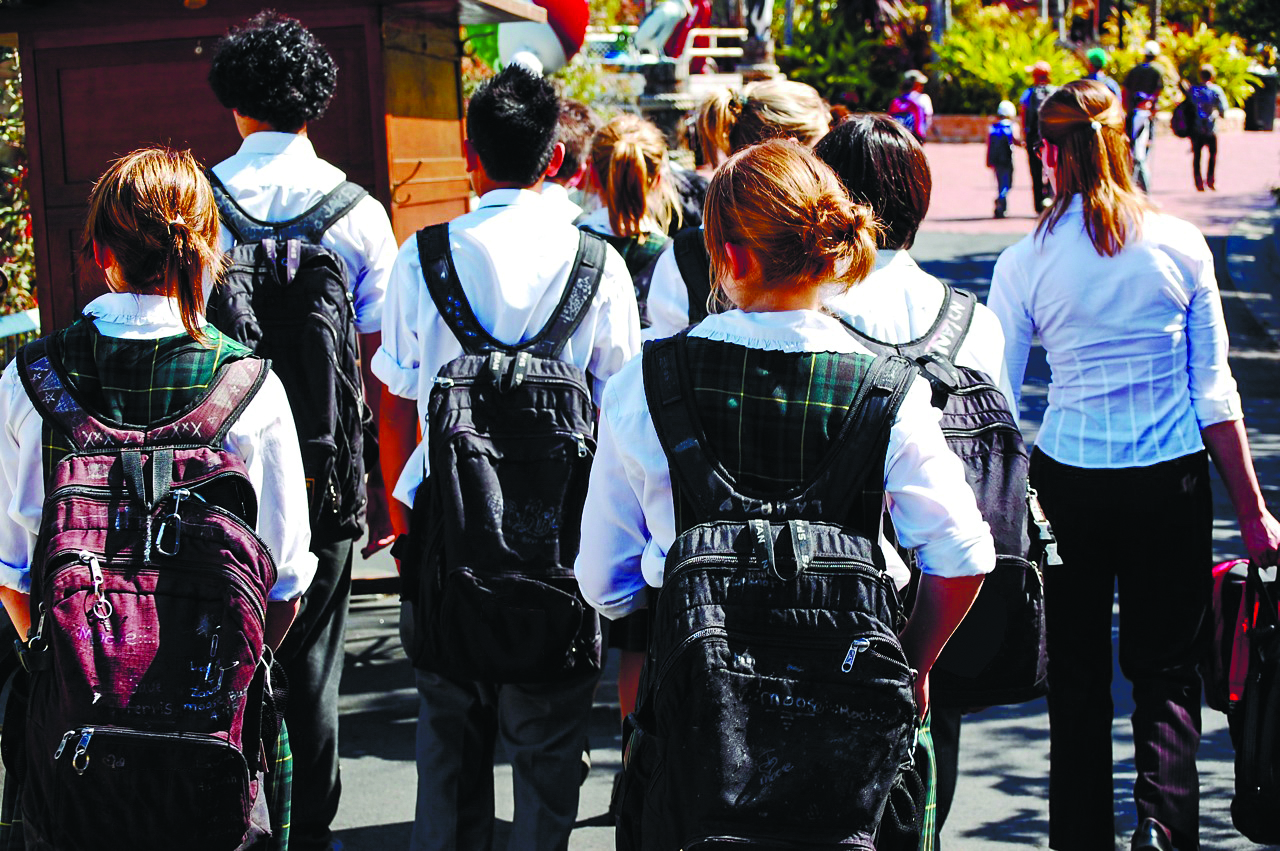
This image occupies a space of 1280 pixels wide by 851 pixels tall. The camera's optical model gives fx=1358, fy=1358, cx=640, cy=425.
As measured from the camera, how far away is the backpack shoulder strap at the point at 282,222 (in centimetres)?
370

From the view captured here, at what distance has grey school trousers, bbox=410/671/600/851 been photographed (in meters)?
3.26

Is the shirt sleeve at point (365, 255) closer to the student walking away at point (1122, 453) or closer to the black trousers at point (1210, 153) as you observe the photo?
the student walking away at point (1122, 453)

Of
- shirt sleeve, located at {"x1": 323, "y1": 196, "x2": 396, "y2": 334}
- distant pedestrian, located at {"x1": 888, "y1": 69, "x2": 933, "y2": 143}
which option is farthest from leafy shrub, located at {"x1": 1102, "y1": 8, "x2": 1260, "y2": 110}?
shirt sleeve, located at {"x1": 323, "y1": 196, "x2": 396, "y2": 334}

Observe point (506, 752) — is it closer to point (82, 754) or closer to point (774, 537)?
point (82, 754)

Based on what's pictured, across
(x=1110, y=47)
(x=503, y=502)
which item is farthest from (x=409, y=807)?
(x=1110, y=47)

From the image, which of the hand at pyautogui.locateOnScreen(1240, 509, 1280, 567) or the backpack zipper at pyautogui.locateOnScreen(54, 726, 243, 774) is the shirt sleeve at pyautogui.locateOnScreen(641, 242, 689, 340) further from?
the backpack zipper at pyautogui.locateOnScreen(54, 726, 243, 774)

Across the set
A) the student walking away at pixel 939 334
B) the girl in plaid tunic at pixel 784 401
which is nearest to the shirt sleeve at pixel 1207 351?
the student walking away at pixel 939 334

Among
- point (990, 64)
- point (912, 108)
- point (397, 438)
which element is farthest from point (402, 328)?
point (990, 64)

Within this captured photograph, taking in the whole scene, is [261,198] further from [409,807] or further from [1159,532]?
[1159,532]

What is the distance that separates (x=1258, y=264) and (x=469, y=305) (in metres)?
13.4

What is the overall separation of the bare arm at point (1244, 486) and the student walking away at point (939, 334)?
2.47 feet

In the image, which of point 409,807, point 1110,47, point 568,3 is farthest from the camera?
point 1110,47

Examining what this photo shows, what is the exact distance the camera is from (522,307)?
3.26 m

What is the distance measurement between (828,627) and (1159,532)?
1723 millimetres
